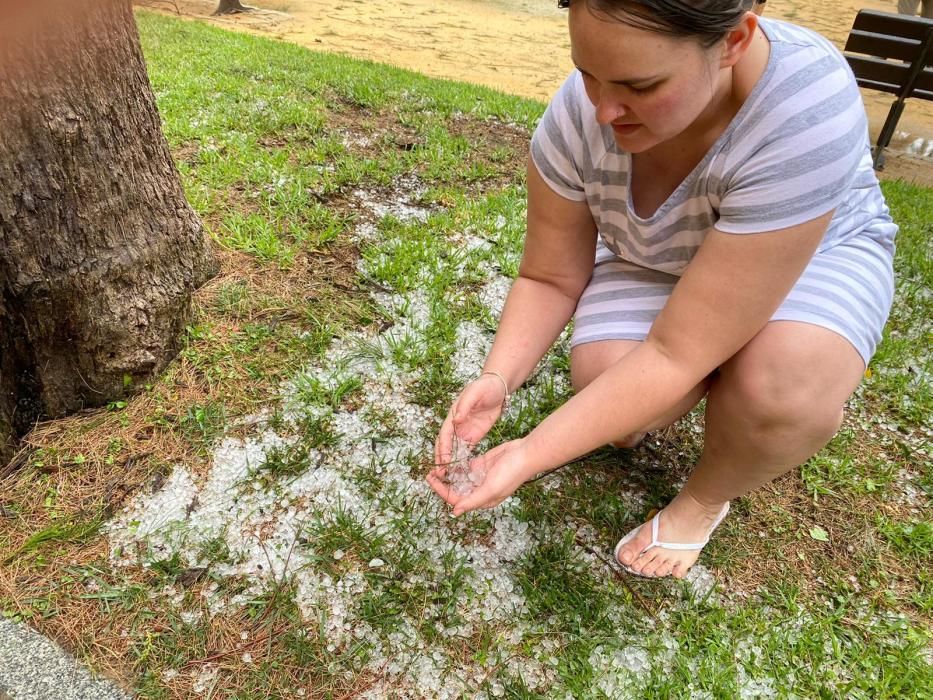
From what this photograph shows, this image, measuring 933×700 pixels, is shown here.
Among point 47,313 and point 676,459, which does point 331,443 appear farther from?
point 676,459

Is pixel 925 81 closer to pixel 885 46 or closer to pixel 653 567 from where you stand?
pixel 885 46

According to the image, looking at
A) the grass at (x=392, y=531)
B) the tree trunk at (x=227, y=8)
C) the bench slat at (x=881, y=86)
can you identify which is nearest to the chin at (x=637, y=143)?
the grass at (x=392, y=531)

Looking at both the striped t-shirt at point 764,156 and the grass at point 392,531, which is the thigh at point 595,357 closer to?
the striped t-shirt at point 764,156

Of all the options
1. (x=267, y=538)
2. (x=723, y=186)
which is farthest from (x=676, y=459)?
(x=267, y=538)

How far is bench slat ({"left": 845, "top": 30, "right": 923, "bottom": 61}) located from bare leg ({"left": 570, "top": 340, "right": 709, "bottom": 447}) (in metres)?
6.45

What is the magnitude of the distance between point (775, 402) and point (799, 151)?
57 cm

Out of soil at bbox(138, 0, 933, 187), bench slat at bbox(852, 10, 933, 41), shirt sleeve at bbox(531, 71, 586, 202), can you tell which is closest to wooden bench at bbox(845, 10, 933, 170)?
bench slat at bbox(852, 10, 933, 41)

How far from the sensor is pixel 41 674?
1595mm

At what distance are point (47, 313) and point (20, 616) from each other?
2.75 feet

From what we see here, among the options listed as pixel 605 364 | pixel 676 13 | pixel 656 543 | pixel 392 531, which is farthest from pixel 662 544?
pixel 676 13

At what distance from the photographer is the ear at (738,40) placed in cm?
123

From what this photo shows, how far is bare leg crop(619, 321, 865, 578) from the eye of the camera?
61.3 inches

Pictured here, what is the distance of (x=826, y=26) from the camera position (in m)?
15.8

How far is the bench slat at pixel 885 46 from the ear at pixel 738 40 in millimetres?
6629
